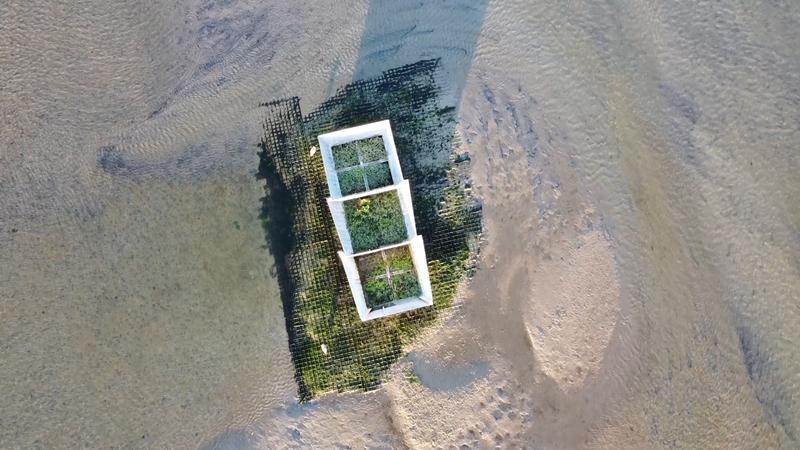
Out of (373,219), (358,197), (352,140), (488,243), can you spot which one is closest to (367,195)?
(358,197)

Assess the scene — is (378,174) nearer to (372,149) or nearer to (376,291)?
(372,149)

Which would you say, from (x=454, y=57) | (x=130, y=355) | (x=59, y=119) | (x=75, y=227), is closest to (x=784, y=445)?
(x=454, y=57)

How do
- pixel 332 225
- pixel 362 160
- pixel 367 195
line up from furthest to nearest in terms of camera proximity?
1. pixel 332 225
2. pixel 362 160
3. pixel 367 195

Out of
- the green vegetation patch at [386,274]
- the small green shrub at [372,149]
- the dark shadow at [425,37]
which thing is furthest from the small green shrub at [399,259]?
the dark shadow at [425,37]

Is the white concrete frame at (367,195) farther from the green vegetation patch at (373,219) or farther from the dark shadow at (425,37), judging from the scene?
the dark shadow at (425,37)

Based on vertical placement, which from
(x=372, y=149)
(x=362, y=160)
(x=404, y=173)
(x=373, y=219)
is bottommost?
(x=373, y=219)

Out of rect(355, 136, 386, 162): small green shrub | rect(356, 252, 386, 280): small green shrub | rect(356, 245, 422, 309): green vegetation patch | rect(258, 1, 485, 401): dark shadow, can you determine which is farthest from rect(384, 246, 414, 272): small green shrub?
rect(355, 136, 386, 162): small green shrub
